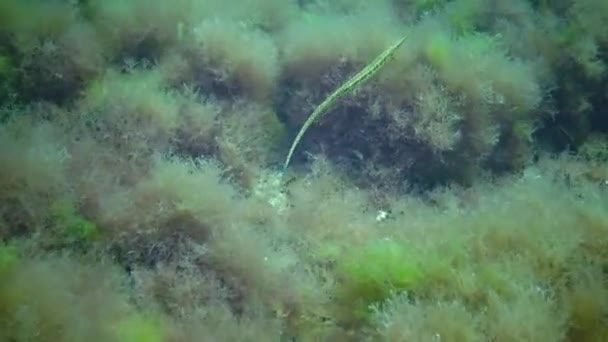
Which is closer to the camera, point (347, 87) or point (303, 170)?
point (347, 87)

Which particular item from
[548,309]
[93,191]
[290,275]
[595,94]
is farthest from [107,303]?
[595,94]

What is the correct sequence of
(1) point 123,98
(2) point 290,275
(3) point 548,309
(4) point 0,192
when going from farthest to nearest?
(1) point 123,98, (2) point 290,275, (4) point 0,192, (3) point 548,309

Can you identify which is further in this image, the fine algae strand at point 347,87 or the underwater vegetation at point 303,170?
the fine algae strand at point 347,87

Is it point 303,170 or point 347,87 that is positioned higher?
point 347,87

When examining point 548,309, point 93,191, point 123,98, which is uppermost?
point 123,98

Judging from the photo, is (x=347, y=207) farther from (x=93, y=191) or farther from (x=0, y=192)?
(x=0, y=192)

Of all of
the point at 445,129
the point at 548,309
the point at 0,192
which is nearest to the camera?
the point at 548,309

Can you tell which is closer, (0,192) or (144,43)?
(0,192)

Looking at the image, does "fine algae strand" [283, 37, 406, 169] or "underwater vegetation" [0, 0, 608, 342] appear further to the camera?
"fine algae strand" [283, 37, 406, 169]
